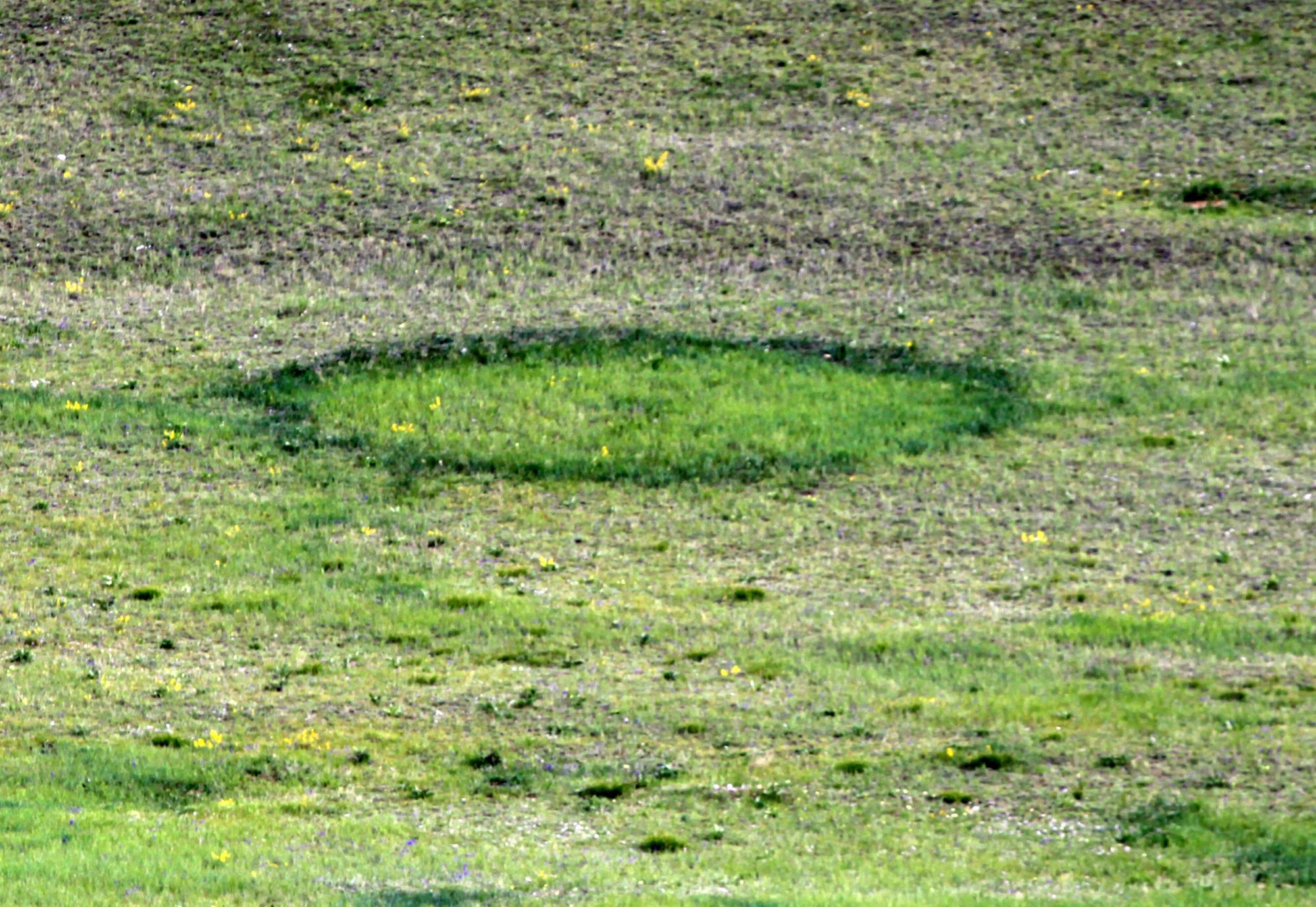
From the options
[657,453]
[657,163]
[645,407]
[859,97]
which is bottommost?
→ [657,453]

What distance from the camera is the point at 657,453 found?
2600cm

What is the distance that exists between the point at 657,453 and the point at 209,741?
36.4ft

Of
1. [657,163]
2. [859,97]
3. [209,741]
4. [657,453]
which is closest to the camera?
[209,741]

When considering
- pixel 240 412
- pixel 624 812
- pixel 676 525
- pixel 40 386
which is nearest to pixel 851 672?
pixel 624 812

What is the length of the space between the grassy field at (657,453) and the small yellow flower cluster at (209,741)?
0.20 meters

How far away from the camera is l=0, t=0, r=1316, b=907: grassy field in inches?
570

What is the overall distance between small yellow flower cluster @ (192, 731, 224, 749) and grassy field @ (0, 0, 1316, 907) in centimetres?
20

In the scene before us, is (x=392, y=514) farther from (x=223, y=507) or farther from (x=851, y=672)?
(x=851, y=672)

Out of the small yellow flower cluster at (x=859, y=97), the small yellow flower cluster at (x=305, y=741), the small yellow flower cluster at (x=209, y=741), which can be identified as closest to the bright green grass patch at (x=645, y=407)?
the small yellow flower cluster at (x=305, y=741)

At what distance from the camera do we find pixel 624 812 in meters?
14.8

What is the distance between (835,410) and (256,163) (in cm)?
1810

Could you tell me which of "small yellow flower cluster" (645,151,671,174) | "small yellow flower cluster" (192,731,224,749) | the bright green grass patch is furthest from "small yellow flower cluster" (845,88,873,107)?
"small yellow flower cluster" (192,731,224,749)

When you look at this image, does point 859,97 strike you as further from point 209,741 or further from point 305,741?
point 209,741

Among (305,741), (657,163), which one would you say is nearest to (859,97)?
(657,163)
